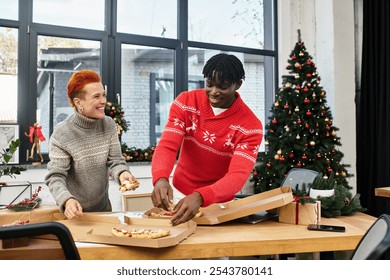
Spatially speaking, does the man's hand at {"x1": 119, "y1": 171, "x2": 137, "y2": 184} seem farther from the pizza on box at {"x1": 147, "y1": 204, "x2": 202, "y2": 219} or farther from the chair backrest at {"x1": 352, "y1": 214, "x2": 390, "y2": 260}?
the chair backrest at {"x1": 352, "y1": 214, "x2": 390, "y2": 260}

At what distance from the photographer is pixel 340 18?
4930 millimetres

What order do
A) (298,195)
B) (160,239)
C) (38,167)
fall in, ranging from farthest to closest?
1. (38,167)
2. (298,195)
3. (160,239)

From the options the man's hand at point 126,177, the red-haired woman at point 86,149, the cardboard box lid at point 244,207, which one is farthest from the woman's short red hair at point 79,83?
the cardboard box lid at point 244,207

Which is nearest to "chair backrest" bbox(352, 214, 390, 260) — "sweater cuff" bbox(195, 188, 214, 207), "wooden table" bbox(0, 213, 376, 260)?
"wooden table" bbox(0, 213, 376, 260)

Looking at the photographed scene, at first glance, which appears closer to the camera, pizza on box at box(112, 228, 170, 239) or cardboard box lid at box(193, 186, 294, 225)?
pizza on box at box(112, 228, 170, 239)

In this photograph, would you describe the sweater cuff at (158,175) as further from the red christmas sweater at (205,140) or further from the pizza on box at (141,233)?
the pizza on box at (141,233)

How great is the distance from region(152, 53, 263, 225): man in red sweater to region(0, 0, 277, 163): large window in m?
3.02

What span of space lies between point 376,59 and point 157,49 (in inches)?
104

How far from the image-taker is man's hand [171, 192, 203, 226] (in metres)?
1.34

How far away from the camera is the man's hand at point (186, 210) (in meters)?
1.34

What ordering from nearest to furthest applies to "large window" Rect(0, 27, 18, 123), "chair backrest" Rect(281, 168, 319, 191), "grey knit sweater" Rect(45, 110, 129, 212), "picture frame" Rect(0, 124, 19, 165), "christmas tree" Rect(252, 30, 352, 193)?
"grey knit sweater" Rect(45, 110, 129, 212) → "chair backrest" Rect(281, 168, 319, 191) → "picture frame" Rect(0, 124, 19, 165) → "large window" Rect(0, 27, 18, 123) → "christmas tree" Rect(252, 30, 352, 193)

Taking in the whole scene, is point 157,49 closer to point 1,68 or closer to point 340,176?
point 1,68

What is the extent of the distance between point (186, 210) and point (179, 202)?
0.17 feet
